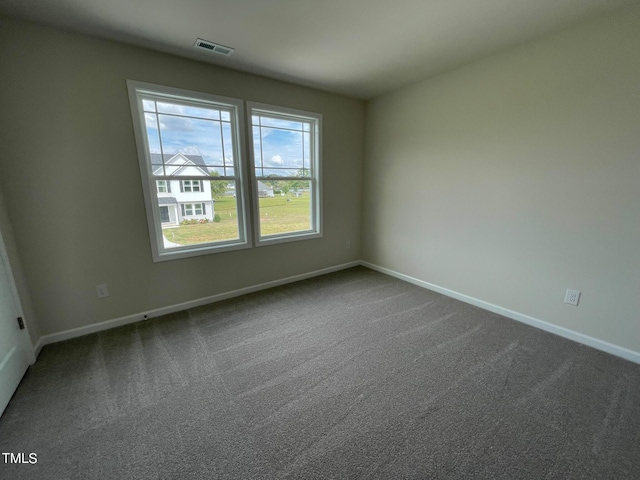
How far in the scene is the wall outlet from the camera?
7.62 feet

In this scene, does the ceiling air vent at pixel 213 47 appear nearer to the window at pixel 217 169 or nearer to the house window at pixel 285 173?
the window at pixel 217 169

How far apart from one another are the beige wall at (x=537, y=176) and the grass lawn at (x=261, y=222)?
1480mm

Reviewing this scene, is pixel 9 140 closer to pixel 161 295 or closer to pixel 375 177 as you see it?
pixel 161 295

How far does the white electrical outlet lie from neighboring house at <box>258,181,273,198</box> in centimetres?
312

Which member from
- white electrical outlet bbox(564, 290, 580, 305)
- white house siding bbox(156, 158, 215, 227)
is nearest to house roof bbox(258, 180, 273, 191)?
white house siding bbox(156, 158, 215, 227)

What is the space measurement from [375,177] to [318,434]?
10.6ft

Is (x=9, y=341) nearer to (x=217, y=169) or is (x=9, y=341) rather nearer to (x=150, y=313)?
(x=150, y=313)

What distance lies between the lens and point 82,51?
2.04 meters

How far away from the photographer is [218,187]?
284 centimetres

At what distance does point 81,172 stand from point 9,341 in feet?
4.36

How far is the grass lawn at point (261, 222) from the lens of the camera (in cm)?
276

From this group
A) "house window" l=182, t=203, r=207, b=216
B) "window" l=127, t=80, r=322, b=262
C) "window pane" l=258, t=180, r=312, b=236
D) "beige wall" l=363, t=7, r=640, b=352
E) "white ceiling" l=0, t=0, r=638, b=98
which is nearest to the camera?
"white ceiling" l=0, t=0, r=638, b=98

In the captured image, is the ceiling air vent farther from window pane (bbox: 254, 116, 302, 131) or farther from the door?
the door

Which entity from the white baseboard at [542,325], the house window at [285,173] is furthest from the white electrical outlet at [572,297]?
the house window at [285,173]
